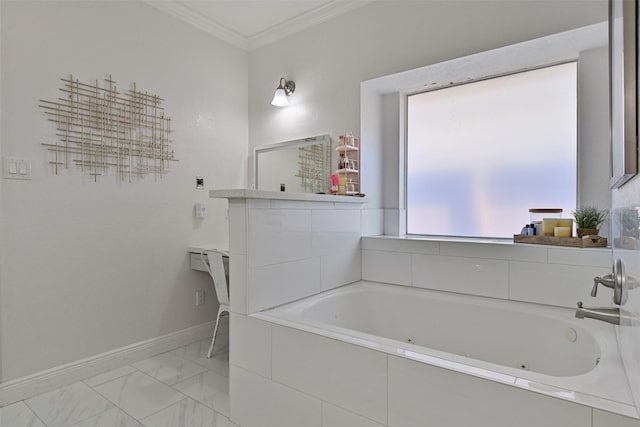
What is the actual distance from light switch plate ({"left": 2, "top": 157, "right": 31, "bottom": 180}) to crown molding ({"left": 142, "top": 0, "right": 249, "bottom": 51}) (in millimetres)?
1432

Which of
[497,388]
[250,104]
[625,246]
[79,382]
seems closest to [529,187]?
[625,246]

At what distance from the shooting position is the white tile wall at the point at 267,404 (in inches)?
58.6

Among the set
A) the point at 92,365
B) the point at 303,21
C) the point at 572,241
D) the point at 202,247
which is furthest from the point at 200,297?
the point at 572,241

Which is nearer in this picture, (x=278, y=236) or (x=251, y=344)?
(x=251, y=344)

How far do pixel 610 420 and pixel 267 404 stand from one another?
1.25 m

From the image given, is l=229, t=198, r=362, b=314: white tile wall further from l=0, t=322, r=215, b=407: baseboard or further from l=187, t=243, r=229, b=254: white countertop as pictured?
l=0, t=322, r=215, b=407: baseboard

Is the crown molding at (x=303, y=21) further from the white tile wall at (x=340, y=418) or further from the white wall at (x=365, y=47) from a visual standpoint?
the white tile wall at (x=340, y=418)

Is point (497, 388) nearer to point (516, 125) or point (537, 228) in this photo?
point (537, 228)

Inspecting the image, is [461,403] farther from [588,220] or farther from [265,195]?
[588,220]

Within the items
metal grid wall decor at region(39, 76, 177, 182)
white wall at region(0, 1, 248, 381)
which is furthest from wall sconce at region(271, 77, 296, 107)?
metal grid wall decor at region(39, 76, 177, 182)

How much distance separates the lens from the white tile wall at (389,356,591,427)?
101 centimetres

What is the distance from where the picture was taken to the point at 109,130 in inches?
95.9

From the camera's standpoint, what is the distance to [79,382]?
7.45 ft

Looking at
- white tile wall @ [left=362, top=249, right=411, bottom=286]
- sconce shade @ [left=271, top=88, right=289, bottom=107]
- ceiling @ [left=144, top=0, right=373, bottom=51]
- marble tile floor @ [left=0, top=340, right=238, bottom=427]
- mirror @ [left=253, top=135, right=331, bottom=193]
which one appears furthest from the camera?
sconce shade @ [left=271, top=88, right=289, bottom=107]
